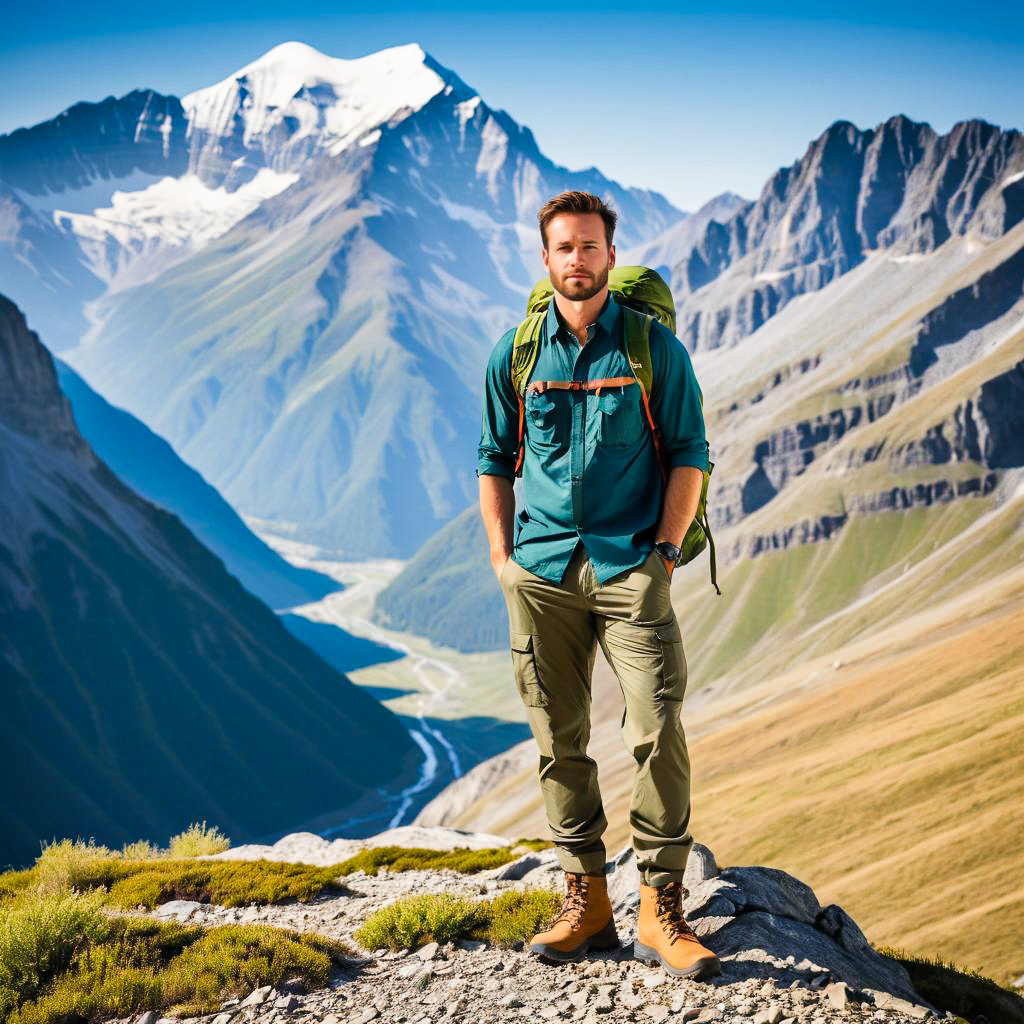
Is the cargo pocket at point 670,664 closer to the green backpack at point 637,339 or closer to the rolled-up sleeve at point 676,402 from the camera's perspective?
the green backpack at point 637,339

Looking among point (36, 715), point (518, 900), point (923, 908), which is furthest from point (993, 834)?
point (36, 715)

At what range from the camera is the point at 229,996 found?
1196 cm

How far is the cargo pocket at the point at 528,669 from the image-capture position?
36.3ft

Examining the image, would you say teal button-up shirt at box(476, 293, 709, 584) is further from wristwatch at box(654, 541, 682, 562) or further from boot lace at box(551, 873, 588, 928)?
boot lace at box(551, 873, 588, 928)

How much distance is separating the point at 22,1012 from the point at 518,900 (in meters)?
5.98

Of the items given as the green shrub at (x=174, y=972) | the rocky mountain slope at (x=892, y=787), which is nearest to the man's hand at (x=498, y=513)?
the green shrub at (x=174, y=972)

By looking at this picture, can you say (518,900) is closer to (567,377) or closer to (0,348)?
(567,377)

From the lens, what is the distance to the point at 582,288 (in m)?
10.5

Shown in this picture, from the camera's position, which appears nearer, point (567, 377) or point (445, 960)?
point (567, 377)

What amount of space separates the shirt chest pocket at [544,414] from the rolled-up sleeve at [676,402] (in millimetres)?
1007

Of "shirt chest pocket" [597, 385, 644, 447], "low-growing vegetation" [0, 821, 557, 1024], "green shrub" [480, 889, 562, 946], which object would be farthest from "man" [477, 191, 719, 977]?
"low-growing vegetation" [0, 821, 557, 1024]

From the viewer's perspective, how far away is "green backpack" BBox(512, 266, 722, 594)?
34.6 feet

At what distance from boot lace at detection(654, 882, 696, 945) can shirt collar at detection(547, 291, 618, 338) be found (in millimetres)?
5882

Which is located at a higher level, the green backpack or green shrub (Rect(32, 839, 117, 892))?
the green backpack
